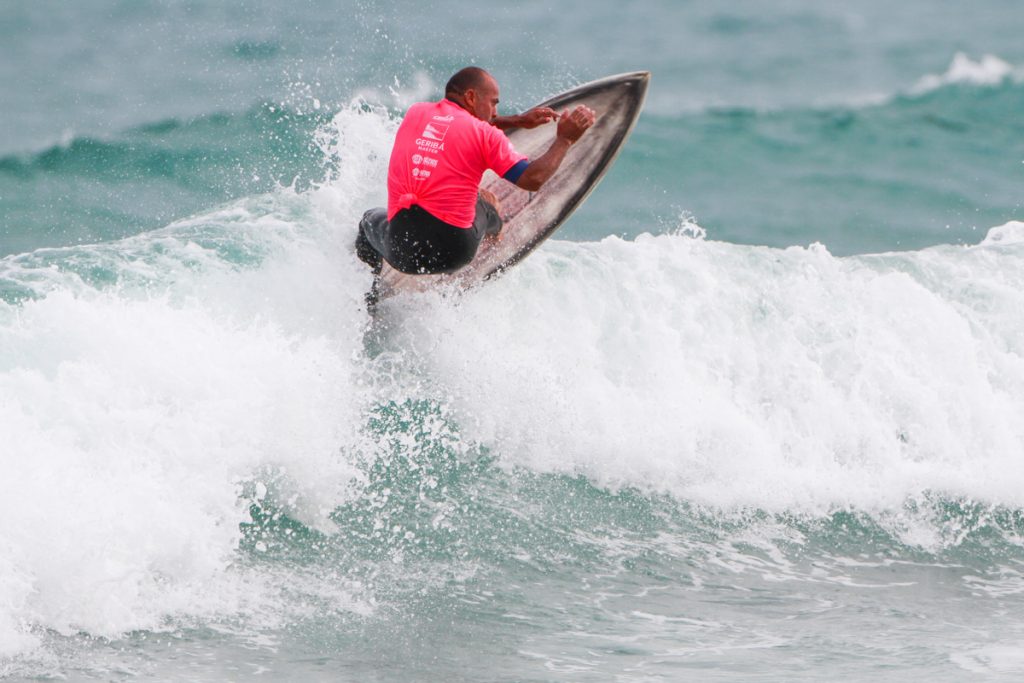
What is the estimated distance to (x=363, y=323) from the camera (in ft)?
26.1

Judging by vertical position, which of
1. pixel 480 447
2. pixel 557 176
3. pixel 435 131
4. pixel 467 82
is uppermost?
pixel 467 82

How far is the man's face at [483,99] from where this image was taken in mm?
6398

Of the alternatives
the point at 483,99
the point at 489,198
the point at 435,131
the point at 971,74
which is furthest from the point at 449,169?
the point at 971,74

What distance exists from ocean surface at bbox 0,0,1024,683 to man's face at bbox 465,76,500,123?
1.88 metres

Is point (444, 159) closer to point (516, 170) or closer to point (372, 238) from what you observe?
point (516, 170)

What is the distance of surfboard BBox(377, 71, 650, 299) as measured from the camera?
815 centimetres

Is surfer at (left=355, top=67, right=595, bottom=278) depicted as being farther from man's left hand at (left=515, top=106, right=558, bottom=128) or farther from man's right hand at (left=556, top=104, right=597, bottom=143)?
man's left hand at (left=515, top=106, right=558, bottom=128)

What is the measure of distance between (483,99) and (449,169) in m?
0.45

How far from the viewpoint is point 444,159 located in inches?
251

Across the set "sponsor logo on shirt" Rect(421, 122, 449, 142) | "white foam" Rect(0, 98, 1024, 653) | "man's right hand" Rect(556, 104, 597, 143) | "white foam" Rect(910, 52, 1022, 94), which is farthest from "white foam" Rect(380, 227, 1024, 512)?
"white foam" Rect(910, 52, 1022, 94)

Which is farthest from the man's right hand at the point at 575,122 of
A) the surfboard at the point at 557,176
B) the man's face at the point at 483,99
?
the surfboard at the point at 557,176

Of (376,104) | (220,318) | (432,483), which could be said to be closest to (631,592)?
(432,483)

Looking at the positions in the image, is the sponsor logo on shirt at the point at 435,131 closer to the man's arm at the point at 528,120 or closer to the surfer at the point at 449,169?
the surfer at the point at 449,169

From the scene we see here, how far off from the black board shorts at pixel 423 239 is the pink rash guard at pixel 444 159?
0.18ft
